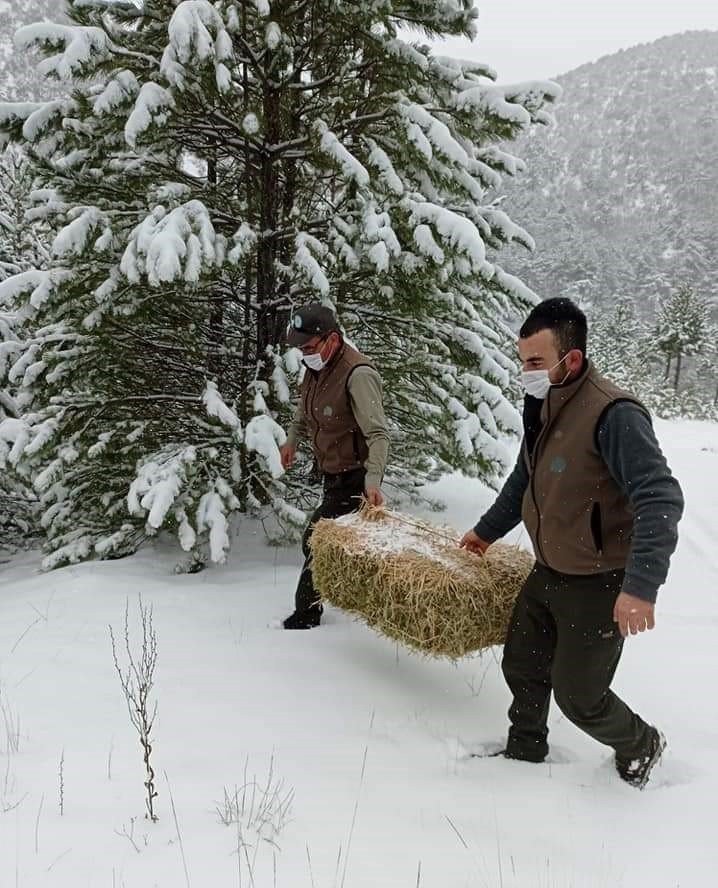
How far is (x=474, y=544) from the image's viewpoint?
11.3 ft

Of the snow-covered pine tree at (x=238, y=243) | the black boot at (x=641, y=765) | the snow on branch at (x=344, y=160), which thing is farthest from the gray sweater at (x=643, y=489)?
the snow on branch at (x=344, y=160)

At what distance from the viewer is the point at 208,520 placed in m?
5.19

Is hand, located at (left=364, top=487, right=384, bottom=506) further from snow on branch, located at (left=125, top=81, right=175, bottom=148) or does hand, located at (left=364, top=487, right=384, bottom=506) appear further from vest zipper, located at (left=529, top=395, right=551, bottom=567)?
snow on branch, located at (left=125, top=81, right=175, bottom=148)

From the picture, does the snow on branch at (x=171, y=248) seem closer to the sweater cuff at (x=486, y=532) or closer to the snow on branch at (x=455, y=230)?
the snow on branch at (x=455, y=230)

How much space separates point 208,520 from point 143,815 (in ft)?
9.64

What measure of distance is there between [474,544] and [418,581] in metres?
0.48

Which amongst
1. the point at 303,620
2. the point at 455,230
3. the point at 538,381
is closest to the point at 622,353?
the point at 455,230

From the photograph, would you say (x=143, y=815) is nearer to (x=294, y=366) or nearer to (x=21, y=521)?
(x=294, y=366)

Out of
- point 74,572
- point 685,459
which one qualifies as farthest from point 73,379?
point 685,459

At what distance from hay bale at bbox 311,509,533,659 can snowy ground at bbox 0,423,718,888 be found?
53 cm

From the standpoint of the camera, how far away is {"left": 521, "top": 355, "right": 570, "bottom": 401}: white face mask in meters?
2.69

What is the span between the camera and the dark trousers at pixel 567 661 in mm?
2689

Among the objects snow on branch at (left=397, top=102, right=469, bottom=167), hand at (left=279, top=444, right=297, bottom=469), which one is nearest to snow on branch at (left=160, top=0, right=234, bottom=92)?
snow on branch at (left=397, top=102, right=469, bottom=167)

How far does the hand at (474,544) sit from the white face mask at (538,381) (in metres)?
1.00
